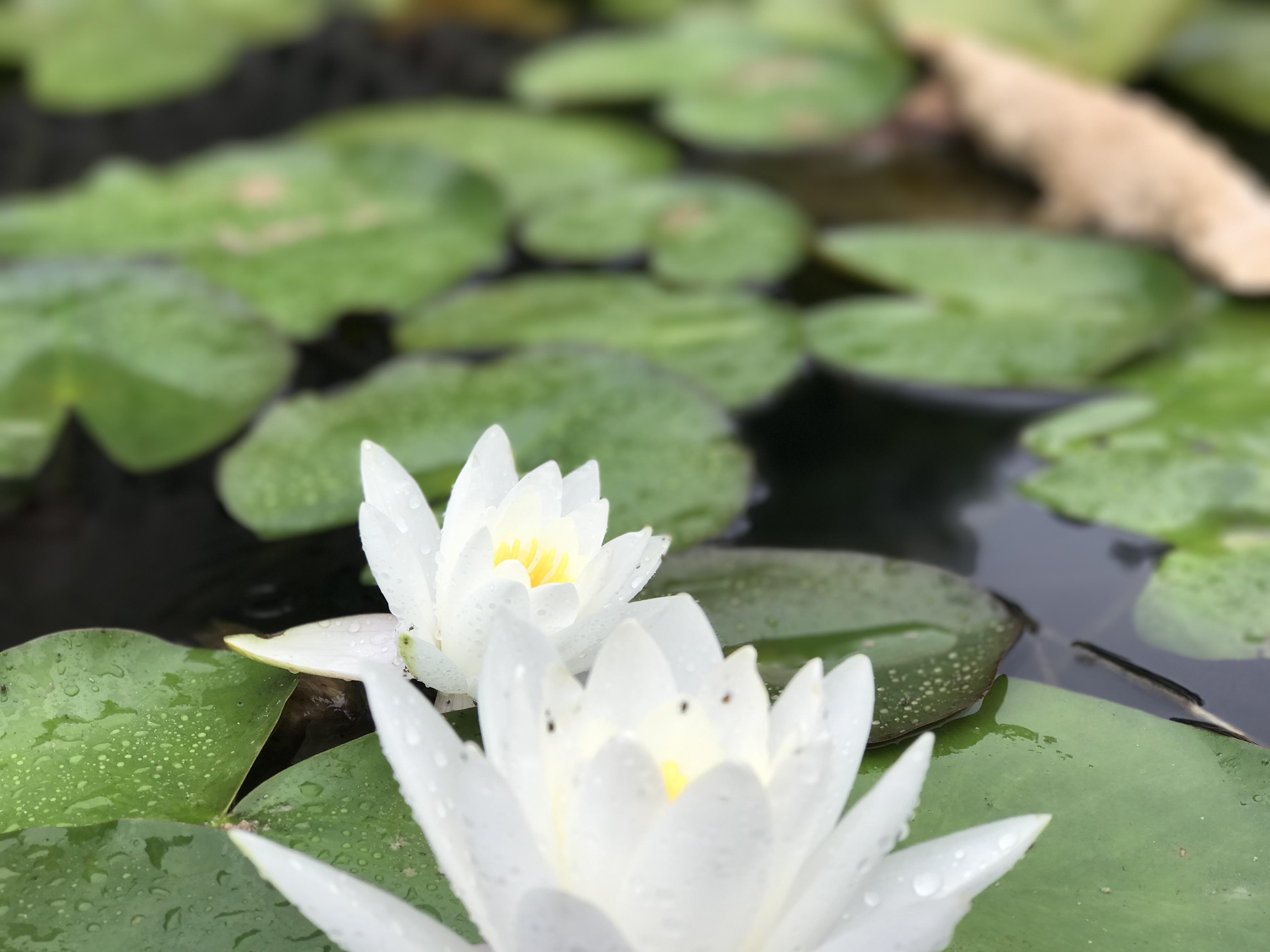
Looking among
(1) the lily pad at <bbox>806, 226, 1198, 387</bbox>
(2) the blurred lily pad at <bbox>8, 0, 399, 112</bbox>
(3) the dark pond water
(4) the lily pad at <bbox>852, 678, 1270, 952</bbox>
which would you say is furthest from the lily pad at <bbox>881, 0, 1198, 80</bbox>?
(4) the lily pad at <bbox>852, 678, 1270, 952</bbox>

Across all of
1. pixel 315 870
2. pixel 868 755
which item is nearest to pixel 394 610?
pixel 315 870

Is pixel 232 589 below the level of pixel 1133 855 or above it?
below

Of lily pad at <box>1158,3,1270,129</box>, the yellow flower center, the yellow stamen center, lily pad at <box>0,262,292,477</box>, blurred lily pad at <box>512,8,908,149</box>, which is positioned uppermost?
lily pad at <box>1158,3,1270,129</box>

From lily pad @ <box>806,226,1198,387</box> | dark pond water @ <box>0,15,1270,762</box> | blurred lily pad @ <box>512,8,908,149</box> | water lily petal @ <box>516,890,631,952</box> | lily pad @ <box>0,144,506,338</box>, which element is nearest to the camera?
water lily petal @ <box>516,890,631,952</box>

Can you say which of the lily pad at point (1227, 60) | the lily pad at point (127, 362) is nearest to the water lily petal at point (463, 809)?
the lily pad at point (127, 362)

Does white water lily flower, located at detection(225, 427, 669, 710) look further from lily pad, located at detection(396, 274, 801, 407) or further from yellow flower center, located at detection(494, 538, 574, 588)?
lily pad, located at detection(396, 274, 801, 407)

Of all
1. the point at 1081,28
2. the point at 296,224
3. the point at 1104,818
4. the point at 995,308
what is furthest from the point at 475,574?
the point at 1081,28

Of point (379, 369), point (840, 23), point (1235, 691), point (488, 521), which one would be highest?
point (840, 23)

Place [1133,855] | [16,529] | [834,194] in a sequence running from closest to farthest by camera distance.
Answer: [1133,855], [16,529], [834,194]

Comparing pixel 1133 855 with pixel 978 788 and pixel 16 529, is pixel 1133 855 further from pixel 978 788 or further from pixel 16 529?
pixel 16 529
